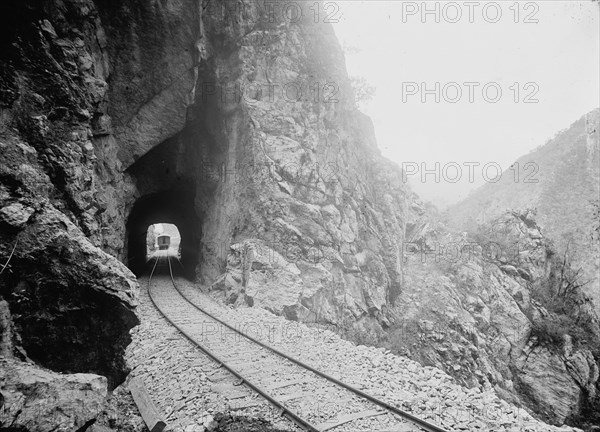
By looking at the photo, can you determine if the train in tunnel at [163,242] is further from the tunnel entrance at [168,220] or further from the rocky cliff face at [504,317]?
the rocky cliff face at [504,317]

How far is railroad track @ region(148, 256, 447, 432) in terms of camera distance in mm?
5012

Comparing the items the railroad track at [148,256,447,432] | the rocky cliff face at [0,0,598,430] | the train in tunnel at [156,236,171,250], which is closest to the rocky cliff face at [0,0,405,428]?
the rocky cliff face at [0,0,598,430]

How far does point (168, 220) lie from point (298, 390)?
22.3 meters

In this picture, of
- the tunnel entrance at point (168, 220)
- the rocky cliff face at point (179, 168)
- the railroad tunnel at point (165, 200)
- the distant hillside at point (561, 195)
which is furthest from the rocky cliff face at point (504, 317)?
the railroad tunnel at point (165, 200)

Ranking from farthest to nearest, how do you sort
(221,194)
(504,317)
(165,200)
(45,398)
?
(165,200)
(221,194)
(504,317)
(45,398)

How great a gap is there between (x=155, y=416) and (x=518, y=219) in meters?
22.6

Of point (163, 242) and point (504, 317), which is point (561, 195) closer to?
point (504, 317)

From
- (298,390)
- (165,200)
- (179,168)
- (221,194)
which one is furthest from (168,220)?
(298,390)

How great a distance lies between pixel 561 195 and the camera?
1115 inches

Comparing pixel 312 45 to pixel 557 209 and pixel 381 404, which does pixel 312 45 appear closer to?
pixel 381 404

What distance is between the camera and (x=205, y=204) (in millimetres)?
18406

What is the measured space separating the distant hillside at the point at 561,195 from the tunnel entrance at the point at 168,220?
1934 cm

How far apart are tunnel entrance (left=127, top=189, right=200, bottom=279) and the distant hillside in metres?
19.3

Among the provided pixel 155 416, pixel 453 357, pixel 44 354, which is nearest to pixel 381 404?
pixel 155 416
